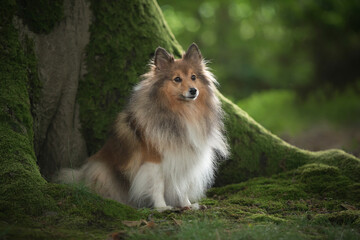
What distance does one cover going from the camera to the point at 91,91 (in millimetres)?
5500

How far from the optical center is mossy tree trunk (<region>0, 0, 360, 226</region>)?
15.2 feet

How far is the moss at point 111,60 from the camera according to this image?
18.0ft

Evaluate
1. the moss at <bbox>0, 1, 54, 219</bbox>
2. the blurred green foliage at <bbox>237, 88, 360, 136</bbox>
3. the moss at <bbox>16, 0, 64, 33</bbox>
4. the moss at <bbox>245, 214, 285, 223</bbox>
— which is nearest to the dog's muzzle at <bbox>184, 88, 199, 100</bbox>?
the moss at <bbox>245, 214, 285, 223</bbox>

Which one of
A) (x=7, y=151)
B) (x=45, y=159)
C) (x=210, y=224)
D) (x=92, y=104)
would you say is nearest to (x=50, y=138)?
(x=45, y=159)

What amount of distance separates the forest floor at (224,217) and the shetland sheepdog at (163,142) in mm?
448

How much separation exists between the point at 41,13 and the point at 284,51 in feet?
37.8

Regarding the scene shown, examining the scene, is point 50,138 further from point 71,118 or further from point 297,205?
point 297,205

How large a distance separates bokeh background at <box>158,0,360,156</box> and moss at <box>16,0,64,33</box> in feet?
28.5

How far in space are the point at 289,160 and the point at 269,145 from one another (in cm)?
36

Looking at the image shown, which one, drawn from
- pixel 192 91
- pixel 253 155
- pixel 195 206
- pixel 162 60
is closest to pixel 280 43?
pixel 253 155

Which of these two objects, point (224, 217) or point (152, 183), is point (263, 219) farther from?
point (152, 183)

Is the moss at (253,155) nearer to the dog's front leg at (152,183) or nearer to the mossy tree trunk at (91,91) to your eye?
the mossy tree trunk at (91,91)

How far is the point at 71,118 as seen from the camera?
5441 mm

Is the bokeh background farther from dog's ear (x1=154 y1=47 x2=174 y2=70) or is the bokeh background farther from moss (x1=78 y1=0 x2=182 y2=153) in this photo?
dog's ear (x1=154 y1=47 x2=174 y2=70)
